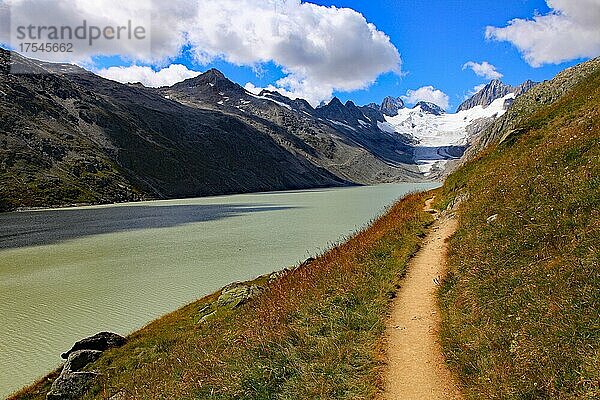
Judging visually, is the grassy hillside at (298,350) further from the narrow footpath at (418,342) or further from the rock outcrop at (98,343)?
the rock outcrop at (98,343)

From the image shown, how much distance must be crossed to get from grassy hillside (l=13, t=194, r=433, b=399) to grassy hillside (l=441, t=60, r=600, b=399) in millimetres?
2033

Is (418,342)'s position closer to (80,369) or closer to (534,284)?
(534,284)

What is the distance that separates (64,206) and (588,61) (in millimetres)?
139509

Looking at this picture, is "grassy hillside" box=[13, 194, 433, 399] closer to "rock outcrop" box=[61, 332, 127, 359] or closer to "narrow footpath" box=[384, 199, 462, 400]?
"narrow footpath" box=[384, 199, 462, 400]

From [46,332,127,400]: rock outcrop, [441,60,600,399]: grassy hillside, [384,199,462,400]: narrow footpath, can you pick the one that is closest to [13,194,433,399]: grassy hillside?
[384,199,462,400]: narrow footpath

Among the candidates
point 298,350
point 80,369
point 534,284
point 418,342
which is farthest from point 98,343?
point 534,284

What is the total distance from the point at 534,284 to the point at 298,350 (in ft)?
18.0

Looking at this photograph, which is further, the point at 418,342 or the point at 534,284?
the point at 418,342

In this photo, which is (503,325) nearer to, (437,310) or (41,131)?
(437,310)

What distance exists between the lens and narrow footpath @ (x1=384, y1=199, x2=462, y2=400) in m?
7.97

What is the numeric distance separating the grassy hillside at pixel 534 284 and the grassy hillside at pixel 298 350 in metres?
2.03

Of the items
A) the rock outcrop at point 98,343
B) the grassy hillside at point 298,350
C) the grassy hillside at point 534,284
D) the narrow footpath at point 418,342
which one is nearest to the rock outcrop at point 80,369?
the rock outcrop at point 98,343

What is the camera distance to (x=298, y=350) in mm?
9750

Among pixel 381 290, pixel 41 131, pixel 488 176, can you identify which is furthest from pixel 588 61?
pixel 41 131
